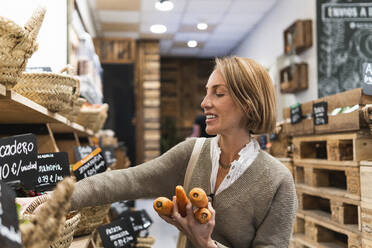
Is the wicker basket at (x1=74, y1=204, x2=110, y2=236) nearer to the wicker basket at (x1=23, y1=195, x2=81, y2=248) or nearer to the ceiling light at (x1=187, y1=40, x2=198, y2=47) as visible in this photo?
the wicker basket at (x1=23, y1=195, x2=81, y2=248)

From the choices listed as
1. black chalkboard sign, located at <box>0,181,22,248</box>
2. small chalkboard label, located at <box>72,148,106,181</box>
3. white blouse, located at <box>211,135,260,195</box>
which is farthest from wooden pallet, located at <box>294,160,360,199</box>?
black chalkboard sign, located at <box>0,181,22,248</box>

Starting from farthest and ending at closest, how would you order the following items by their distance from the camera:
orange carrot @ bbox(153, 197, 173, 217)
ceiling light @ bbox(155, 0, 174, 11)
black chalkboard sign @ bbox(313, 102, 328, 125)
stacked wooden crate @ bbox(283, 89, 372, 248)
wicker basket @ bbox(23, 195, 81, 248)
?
1. ceiling light @ bbox(155, 0, 174, 11)
2. black chalkboard sign @ bbox(313, 102, 328, 125)
3. stacked wooden crate @ bbox(283, 89, 372, 248)
4. orange carrot @ bbox(153, 197, 173, 217)
5. wicker basket @ bbox(23, 195, 81, 248)

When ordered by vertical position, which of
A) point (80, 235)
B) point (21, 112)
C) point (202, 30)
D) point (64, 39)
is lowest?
point (80, 235)

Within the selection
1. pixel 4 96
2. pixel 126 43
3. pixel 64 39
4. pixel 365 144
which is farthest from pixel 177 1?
pixel 4 96

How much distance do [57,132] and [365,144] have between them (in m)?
1.99

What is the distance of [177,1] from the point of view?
6.17m

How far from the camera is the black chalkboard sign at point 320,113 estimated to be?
104 inches

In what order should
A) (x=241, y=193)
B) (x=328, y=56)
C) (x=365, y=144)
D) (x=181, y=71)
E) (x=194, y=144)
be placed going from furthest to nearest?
(x=181, y=71) < (x=328, y=56) < (x=365, y=144) < (x=194, y=144) < (x=241, y=193)

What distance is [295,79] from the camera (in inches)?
203

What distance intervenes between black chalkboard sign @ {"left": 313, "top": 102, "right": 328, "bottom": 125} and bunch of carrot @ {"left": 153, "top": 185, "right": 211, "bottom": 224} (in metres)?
1.74

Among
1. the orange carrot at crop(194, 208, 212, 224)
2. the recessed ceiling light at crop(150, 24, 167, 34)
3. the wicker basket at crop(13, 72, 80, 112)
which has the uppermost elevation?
the recessed ceiling light at crop(150, 24, 167, 34)

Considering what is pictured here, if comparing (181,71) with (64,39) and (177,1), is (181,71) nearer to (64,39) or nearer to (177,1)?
(177,1)

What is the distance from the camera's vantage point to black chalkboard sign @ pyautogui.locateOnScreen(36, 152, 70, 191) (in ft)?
5.48

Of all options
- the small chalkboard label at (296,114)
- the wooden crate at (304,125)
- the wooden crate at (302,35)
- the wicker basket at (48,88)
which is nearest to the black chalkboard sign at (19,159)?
the wicker basket at (48,88)
